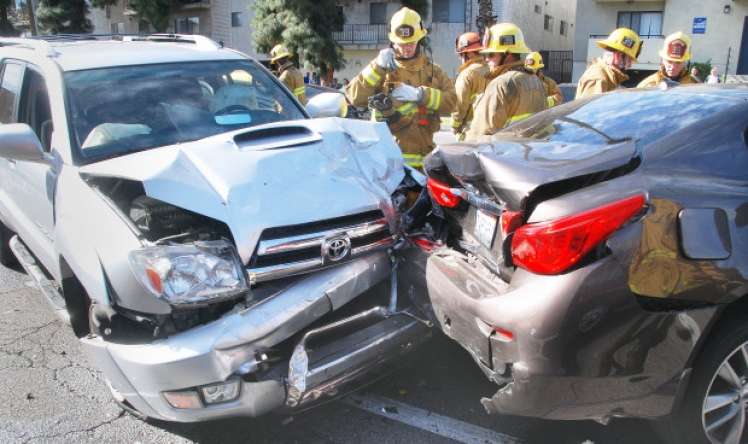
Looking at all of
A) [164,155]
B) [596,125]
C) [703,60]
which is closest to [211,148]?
[164,155]

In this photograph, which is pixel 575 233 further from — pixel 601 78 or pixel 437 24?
pixel 437 24

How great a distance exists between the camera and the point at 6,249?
5332 millimetres

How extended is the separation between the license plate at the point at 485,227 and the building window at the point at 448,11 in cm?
3244

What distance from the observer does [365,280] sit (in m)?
2.90

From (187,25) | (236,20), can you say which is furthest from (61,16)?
(236,20)

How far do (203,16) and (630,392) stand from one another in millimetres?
39282

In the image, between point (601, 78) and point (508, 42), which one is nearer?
point (508, 42)

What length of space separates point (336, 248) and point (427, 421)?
1.03 m

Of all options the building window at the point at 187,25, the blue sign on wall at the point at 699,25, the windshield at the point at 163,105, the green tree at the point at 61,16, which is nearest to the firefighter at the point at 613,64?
the windshield at the point at 163,105

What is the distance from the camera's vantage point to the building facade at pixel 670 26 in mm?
26844

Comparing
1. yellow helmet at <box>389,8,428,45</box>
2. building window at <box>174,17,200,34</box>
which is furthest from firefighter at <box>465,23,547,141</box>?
→ building window at <box>174,17,200,34</box>

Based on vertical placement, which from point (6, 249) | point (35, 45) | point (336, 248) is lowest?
point (6, 249)

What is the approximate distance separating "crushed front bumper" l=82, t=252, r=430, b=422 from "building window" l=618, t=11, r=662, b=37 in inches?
1201

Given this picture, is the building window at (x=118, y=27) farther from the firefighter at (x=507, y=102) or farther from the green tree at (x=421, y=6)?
the firefighter at (x=507, y=102)
